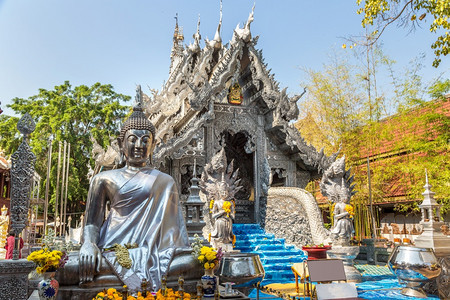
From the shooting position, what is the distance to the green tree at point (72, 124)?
20500 millimetres

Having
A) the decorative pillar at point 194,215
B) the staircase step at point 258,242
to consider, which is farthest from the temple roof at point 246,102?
the staircase step at point 258,242

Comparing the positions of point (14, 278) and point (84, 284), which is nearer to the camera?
point (84, 284)

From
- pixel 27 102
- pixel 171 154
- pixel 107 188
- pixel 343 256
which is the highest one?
pixel 27 102

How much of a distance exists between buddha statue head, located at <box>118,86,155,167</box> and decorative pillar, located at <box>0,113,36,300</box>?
100 cm

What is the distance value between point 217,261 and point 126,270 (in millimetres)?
848

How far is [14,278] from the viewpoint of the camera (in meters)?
3.73

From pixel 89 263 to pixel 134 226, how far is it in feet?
2.20

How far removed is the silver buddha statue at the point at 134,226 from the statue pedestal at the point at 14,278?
0.48 meters

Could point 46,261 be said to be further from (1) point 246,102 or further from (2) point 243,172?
(2) point 243,172

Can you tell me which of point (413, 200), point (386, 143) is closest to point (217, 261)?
point (413, 200)

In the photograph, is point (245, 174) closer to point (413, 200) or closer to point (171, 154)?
point (171, 154)

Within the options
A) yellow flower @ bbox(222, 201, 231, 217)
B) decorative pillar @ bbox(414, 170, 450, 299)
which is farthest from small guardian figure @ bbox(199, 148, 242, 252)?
decorative pillar @ bbox(414, 170, 450, 299)

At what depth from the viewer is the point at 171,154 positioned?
9.52 meters

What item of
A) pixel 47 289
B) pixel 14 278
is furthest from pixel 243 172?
pixel 47 289
